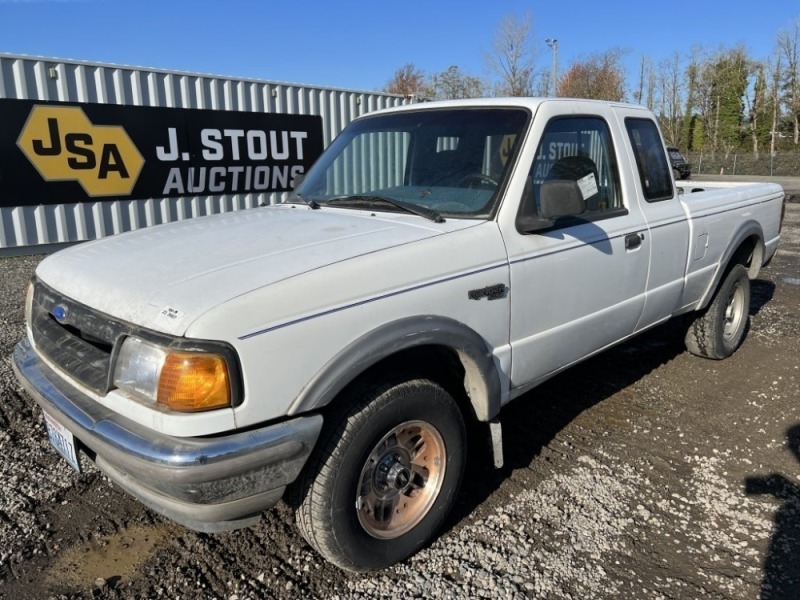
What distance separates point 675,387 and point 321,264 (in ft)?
11.6

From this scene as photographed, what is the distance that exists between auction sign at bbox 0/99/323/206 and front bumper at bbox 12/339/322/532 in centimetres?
825

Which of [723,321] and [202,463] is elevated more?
[202,463]

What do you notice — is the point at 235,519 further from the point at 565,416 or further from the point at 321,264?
the point at 565,416

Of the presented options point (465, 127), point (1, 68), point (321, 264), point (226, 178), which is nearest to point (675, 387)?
point (465, 127)

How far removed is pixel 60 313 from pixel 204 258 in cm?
66

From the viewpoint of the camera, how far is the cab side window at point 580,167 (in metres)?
3.10

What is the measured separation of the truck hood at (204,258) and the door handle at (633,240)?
4.07ft

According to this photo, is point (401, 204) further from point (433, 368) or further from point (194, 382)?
point (194, 382)

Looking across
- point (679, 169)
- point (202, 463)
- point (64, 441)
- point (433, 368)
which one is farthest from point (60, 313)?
point (679, 169)

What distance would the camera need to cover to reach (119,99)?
9.62 m

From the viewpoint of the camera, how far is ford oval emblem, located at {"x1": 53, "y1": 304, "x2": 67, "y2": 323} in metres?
2.49

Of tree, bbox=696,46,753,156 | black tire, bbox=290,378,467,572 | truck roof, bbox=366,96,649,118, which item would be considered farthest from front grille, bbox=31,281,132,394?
tree, bbox=696,46,753,156

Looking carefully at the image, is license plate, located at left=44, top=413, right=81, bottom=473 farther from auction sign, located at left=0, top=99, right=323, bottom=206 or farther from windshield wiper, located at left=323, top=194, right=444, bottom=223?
auction sign, located at left=0, top=99, right=323, bottom=206

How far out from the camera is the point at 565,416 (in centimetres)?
422
